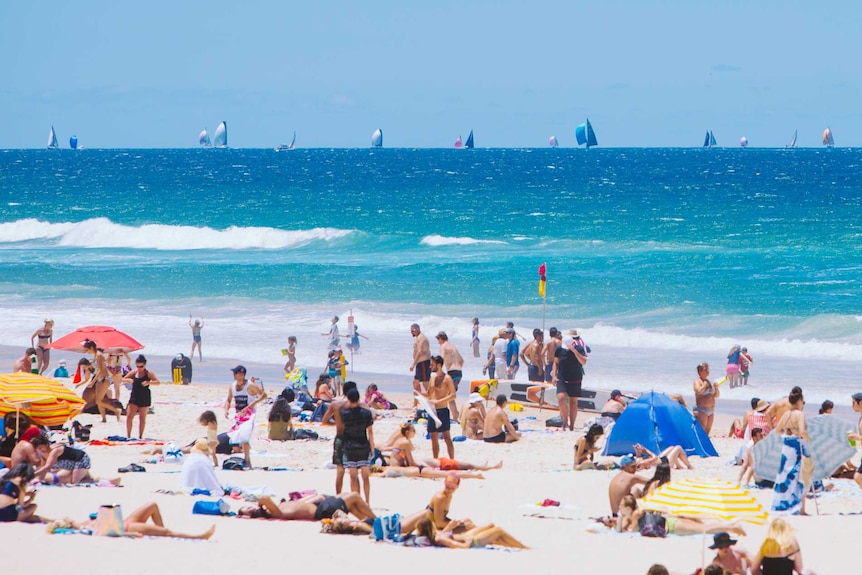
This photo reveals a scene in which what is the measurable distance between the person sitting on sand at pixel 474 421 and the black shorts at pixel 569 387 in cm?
106

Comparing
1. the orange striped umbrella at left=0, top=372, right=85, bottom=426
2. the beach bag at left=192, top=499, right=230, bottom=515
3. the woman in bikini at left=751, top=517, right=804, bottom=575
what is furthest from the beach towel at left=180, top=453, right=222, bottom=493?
the woman in bikini at left=751, top=517, right=804, bottom=575

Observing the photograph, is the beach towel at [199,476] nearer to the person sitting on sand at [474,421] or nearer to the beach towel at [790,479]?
the person sitting on sand at [474,421]

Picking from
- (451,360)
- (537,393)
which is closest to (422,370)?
(451,360)

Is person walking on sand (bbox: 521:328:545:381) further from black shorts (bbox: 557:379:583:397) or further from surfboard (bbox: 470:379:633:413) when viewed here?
black shorts (bbox: 557:379:583:397)

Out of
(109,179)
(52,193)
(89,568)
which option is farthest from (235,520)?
(109,179)

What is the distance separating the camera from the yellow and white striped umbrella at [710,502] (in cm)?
911

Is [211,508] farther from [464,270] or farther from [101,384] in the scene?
[464,270]

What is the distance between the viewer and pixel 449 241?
4656 cm

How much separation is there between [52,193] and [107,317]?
176ft

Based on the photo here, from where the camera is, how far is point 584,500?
10883 mm

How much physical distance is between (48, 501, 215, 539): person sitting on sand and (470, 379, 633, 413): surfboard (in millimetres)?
7746

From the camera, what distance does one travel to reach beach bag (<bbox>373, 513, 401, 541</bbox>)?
29.4 feet

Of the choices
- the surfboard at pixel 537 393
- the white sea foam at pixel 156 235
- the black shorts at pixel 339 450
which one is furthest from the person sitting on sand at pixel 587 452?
the white sea foam at pixel 156 235

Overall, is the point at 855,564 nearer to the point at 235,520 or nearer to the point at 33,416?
the point at 235,520
